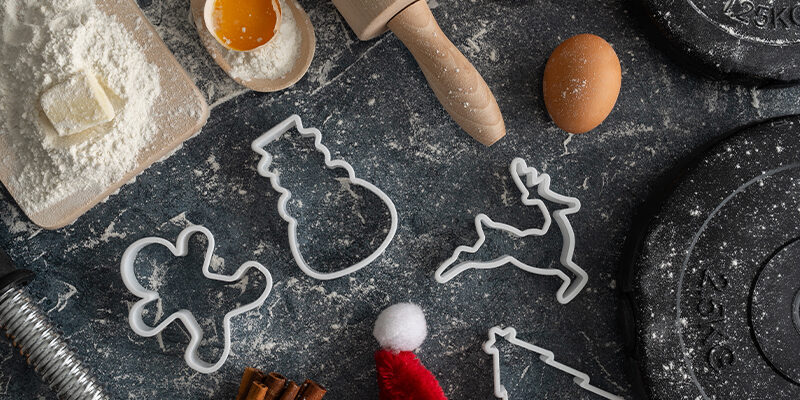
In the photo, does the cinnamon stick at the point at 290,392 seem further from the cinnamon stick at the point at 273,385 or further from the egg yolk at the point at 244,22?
the egg yolk at the point at 244,22

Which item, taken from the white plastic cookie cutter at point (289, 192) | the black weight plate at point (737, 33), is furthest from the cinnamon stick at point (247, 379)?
the black weight plate at point (737, 33)

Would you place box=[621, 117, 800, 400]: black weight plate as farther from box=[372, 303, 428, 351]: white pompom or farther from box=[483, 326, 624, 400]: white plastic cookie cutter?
box=[372, 303, 428, 351]: white pompom

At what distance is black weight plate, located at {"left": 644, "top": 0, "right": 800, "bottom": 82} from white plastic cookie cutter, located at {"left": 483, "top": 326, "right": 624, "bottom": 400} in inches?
23.3

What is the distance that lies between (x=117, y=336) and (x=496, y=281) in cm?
69

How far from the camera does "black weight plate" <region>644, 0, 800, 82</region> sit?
0.93 metres

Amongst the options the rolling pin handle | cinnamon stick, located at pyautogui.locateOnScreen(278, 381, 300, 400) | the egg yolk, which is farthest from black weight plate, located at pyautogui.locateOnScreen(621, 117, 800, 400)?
the egg yolk

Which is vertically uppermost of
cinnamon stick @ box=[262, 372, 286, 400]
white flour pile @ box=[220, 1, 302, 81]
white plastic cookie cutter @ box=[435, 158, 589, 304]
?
white flour pile @ box=[220, 1, 302, 81]

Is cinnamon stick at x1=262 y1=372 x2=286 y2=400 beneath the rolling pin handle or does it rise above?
beneath

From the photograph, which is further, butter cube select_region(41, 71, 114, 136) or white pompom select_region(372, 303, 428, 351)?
white pompom select_region(372, 303, 428, 351)

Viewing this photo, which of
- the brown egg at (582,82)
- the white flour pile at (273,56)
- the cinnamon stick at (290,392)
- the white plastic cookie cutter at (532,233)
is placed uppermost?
the white flour pile at (273,56)

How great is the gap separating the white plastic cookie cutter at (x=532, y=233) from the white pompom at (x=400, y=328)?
8 cm

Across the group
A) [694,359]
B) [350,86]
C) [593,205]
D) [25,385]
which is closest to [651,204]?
[593,205]

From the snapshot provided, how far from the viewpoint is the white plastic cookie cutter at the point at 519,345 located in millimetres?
954

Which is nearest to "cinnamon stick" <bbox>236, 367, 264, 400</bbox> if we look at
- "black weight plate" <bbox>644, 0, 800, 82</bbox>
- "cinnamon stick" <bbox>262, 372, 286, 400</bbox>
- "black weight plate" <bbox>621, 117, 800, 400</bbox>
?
"cinnamon stick" <bbox>262, 372, 286, 400</bbox>
